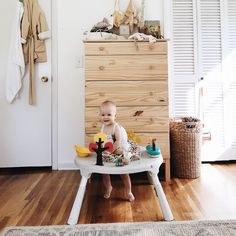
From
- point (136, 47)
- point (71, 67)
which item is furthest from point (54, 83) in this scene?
point (136, 47)

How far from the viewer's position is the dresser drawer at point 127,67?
219cm

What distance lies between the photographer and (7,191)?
2.04 meters

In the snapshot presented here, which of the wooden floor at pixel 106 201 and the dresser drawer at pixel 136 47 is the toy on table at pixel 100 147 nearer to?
the wooden floor at pixel 106 201

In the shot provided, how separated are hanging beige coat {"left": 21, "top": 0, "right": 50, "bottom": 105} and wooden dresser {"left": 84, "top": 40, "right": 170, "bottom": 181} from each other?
680 mm

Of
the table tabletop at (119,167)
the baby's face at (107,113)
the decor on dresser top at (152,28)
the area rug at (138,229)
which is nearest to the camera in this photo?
the area rug at (138,229)

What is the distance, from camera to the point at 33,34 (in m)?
2.59

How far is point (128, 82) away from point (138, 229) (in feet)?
4.05

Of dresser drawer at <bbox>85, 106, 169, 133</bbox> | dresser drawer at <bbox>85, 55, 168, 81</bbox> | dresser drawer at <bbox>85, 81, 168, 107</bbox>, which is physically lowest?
dresser drawer at <bbox>85, 106, 169, 133</bbox>

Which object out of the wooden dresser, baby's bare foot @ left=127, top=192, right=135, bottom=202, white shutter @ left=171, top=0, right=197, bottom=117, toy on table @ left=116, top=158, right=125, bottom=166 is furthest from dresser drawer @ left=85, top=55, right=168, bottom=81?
baby's bare foot @ left=127, top=192, right=135, bottom=202

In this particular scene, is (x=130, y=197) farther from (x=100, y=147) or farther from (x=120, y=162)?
(x=100, y=147)

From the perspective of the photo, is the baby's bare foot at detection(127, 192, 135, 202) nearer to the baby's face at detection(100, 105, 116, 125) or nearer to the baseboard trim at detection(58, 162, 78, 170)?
the baby's face at detection(100, 105, 116, 125)

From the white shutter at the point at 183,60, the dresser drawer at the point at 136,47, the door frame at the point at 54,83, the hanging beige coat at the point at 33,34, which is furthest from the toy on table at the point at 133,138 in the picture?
the hanging beige coat at the point at 33,34

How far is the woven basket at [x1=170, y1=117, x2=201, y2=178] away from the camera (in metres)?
2.31

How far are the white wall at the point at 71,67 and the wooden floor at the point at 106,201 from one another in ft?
1.21
